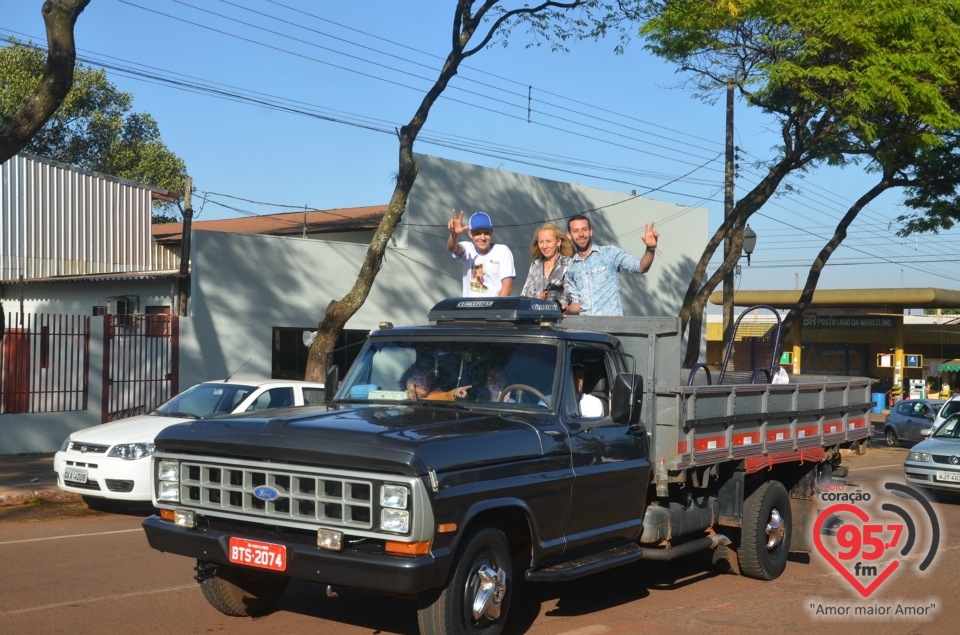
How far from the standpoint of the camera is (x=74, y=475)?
458 inches

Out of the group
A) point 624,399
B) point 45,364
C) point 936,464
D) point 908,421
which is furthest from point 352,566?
point 908,421

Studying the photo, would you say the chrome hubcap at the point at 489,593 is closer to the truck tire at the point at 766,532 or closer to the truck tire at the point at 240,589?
the truck tire at the point at 240,589

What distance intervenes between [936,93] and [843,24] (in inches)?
89.9

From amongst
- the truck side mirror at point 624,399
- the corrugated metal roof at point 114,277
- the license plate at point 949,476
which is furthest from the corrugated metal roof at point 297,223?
the truck side mirror at point 624,399

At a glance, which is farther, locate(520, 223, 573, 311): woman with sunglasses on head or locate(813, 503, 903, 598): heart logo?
locate(813, 503, 903, 598): heart logo

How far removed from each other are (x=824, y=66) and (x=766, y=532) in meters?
12.9

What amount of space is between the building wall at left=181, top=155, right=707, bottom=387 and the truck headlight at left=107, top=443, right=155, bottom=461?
28.7 ft

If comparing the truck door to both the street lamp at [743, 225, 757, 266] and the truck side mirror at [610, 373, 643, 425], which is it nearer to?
the truck side mirror at [610, 373, 643, 425]

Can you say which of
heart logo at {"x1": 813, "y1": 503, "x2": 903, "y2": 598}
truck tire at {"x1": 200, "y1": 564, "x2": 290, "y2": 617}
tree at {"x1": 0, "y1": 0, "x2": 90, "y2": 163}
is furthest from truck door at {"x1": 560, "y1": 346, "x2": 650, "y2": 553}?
tree at {"x1": 0, "y1": 0, "x2": 90, "y2": 163}

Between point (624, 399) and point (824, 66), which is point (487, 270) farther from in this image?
point (824, 66)

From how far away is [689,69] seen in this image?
21750 millimetres

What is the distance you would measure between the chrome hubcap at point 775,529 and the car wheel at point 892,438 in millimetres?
20745

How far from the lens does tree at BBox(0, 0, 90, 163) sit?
11461mm

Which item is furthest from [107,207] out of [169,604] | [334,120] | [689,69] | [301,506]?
[301,506]
